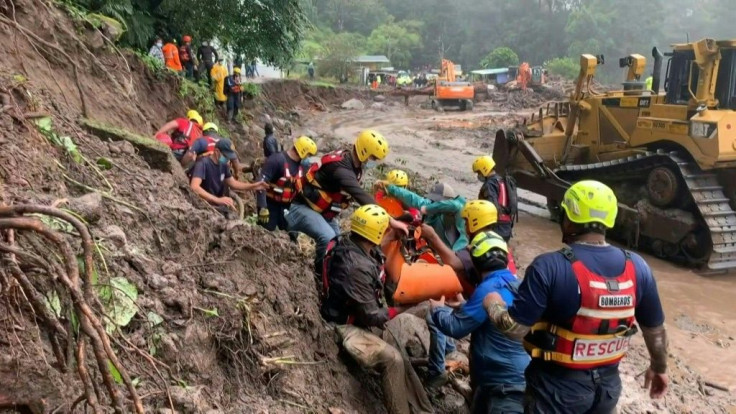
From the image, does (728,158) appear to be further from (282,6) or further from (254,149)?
(282,6)

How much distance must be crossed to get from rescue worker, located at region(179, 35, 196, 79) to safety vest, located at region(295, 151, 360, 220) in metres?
8.84

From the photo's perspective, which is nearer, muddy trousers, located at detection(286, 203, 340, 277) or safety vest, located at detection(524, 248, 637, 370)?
safety vest, located at detection(524, 248, 637, 370)

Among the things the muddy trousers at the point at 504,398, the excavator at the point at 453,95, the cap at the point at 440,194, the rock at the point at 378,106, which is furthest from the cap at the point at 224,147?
the excavator at the point at 453,95

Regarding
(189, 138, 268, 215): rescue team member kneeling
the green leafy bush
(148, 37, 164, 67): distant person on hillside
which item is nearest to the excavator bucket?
(189, 138, 268, 215): rescue team member kneeling

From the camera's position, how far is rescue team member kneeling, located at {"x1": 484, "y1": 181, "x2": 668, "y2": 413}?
291cm

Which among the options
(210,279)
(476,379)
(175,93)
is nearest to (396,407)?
(476,379)

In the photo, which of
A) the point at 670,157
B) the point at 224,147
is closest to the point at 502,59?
the point at 670,157

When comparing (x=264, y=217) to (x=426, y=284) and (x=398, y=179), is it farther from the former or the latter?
(x=426, y=284)

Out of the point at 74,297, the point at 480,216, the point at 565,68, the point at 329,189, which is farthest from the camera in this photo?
the point at 565,68

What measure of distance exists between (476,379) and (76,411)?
244cm

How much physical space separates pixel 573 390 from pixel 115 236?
2.60m

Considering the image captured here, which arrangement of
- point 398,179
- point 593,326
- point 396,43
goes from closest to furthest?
point 593,326, point 398,179, point 396,43

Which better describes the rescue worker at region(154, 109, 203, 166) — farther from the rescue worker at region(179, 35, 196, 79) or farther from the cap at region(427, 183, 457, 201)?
the rescue worker at region(179, 35, 196, 79)

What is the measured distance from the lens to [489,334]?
3.71 meters
